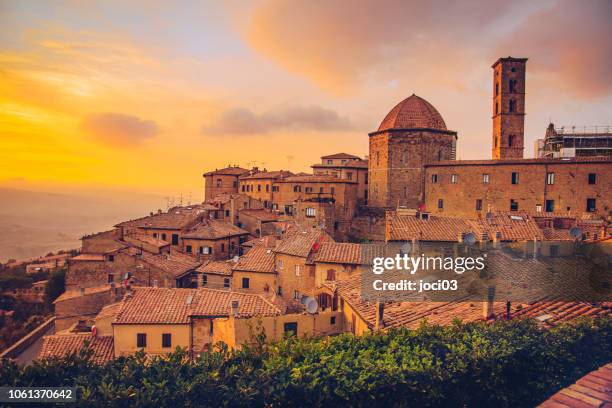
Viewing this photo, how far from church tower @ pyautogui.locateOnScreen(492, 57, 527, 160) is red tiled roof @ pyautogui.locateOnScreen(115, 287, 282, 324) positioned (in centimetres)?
3613

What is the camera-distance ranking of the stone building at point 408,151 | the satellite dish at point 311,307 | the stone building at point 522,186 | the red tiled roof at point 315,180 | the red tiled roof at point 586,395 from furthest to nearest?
the red tiled roof at point 315,180 → the stone building at point 408,151 → the stone building at point 522,186 → the satellite dish at point 311,307 → the red tiled roof at point 586,395

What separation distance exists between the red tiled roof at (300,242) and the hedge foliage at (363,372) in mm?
18107

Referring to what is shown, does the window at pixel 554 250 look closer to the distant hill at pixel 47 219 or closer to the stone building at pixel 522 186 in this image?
the stone building at pixel 522 186

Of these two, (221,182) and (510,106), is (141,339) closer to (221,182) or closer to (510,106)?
(510,106)

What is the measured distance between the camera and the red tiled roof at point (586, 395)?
3.79 metres

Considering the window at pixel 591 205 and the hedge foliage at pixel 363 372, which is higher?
the window at pixel 591 205

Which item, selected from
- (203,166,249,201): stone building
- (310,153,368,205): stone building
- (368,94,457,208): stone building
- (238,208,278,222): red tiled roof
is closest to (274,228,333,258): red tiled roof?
(238,208,278,222): red tiled roof

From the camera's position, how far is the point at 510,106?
45562 mm

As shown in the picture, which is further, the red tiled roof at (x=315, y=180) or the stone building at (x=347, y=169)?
the stone building at (x=347, y=169)

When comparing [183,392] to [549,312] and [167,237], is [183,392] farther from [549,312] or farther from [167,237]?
[167,237]

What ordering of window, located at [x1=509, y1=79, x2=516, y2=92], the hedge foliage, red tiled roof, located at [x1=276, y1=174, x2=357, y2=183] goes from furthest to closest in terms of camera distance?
red tiled roof, located at [x1=276, y1=174, x2=357, y2=183]
window, located at [x1=509, y1=79, x2=516, y2=92]
the hedge foliage

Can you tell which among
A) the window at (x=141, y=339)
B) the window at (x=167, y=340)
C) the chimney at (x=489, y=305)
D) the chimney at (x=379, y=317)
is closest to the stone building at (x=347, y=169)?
the window at (x=167, y=340)

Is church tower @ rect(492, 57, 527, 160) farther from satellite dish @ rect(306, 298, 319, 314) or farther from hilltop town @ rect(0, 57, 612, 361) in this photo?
satellite dish @ rect(306, 298, 319, 314)

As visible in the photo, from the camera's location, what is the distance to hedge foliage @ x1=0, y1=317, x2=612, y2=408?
6.10 metres
